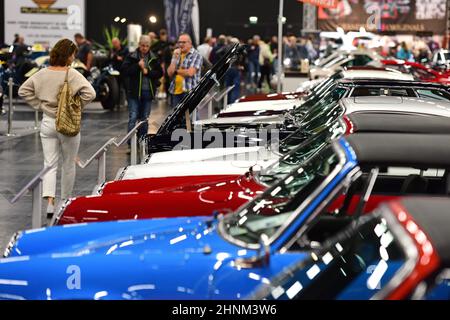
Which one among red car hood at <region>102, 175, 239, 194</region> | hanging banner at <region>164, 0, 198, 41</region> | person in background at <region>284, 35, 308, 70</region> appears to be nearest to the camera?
red car hood at <region>102, 175, 239, 194</region>

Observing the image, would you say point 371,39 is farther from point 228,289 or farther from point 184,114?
point 228,289

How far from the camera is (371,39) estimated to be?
132ft

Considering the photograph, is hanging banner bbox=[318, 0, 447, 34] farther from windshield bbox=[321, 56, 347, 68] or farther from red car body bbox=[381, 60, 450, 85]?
red car body bbox=[381, 60, 450, 85]

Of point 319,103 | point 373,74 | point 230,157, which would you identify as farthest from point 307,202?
point 373,74

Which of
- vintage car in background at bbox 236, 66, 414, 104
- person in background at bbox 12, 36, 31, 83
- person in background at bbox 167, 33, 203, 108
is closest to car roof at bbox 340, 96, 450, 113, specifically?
vintage car in background at bbox 236, 66, 414, 104

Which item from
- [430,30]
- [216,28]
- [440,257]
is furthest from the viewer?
[216,28]

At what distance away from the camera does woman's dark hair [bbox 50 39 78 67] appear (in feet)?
33.7

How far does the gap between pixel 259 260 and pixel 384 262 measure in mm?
629

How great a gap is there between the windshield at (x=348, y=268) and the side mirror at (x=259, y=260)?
1.24 feet

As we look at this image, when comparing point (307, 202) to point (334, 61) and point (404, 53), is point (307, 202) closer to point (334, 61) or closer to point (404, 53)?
point (334, 61)

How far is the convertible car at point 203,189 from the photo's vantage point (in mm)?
6785

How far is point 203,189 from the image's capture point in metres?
7.18
